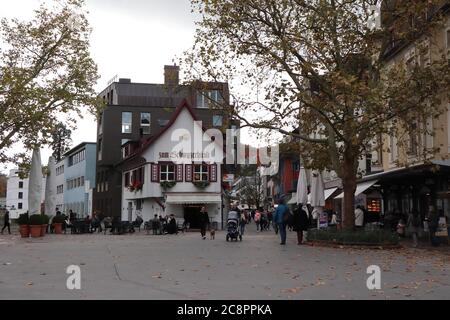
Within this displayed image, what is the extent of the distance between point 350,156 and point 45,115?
16.8 meters

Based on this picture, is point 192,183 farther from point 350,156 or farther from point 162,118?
point 350,156

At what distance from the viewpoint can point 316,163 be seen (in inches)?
1022

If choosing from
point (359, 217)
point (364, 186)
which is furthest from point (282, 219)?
point (364, 186)

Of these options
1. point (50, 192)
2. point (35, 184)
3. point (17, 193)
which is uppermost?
point (17, 193)

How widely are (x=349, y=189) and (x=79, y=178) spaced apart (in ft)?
214

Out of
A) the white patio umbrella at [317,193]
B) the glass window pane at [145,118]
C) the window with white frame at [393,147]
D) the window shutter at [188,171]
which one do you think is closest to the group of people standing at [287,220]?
the white patio umbrella at [317,193]

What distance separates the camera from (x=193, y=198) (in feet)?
160

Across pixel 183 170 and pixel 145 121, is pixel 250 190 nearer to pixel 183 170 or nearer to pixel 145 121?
pixel 145 121

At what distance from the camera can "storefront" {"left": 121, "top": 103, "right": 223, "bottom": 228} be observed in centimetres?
4906

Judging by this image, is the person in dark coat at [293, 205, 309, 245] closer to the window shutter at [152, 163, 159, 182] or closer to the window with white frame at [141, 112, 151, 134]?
the window shutter at [152, 163, 159, 182]

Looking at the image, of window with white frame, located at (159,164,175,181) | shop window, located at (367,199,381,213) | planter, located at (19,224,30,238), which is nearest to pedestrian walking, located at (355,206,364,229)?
shop window, located at (367,199,381,213)

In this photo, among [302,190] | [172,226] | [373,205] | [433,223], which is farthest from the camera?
[373,205]
